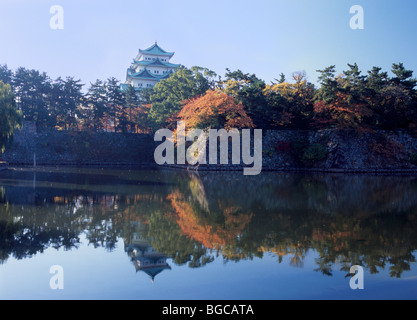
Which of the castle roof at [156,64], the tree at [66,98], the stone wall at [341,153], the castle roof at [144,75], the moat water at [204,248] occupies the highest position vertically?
the castle roof at [156,64]

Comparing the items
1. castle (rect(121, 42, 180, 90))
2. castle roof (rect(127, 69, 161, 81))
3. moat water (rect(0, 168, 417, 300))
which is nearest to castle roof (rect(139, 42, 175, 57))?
castle (rect(121, 42, 180, 90))

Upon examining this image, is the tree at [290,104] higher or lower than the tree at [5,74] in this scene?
lower

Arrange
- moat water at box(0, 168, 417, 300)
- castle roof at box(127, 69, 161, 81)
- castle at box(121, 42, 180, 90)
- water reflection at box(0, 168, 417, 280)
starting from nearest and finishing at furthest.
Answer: moat water at box(0, 168, 417, 300), water reflection at box(0, 168, 417, 280), castle roof at box(127, 69, 161, 81), castle at box(121, 42, 180, 90)

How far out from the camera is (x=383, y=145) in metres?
23.5

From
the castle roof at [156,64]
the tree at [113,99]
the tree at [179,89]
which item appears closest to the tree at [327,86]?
the tree at [179,89]

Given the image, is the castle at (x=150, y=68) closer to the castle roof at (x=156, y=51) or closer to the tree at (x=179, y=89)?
the castle roof at (x=156, y=51)

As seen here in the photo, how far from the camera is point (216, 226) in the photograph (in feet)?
23.7

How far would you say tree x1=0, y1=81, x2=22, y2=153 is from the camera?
17.5 m

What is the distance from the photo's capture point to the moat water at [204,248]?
421 centimetres

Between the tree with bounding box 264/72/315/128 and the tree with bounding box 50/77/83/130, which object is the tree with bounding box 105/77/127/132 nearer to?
the tree with bounding box 50/77/83/130

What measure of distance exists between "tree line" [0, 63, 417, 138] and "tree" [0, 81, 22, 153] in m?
2.50

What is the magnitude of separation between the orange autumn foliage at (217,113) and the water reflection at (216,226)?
11.7 m

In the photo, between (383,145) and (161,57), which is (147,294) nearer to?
(383,145)

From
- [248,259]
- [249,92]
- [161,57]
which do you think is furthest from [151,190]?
[161,57]
